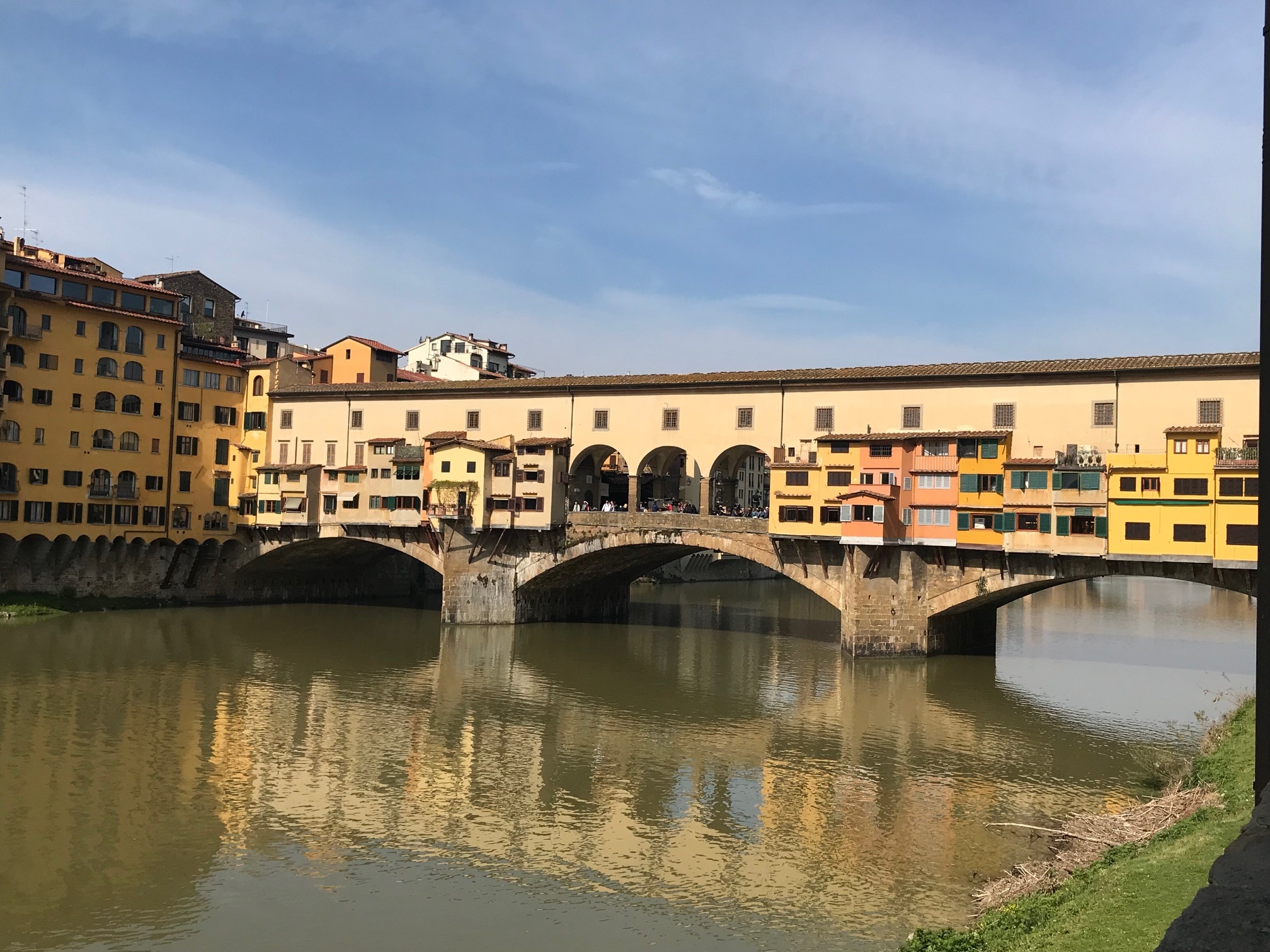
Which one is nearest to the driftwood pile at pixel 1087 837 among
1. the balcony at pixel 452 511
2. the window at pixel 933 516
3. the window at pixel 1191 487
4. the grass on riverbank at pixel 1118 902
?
the grass on riverbank at pixel 1118 902

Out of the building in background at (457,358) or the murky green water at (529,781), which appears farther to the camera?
the building in background at (457,358)

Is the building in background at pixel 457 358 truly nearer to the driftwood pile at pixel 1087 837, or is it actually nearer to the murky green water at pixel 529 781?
the murky green water at pixel 529 781

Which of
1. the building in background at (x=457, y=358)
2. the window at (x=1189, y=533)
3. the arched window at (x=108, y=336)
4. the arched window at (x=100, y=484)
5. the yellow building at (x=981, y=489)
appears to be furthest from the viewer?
the building in background at (x=457, y=358)

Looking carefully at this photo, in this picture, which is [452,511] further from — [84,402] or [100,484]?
[84,402]

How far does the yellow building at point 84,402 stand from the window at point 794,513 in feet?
103

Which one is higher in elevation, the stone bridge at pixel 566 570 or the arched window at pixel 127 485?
the arched window at pixel 127 485

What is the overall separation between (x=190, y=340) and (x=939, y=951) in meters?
52.6

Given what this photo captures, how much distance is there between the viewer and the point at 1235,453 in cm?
3466

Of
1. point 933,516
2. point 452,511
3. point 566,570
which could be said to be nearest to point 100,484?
point 452,511

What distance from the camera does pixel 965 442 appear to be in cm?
3928

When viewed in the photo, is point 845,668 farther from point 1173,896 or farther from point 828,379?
point 1173,896

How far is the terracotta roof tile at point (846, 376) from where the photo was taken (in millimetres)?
36750

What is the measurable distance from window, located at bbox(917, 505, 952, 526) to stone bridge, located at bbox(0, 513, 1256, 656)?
3.63ft

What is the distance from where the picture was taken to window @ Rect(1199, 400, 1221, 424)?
119ft
